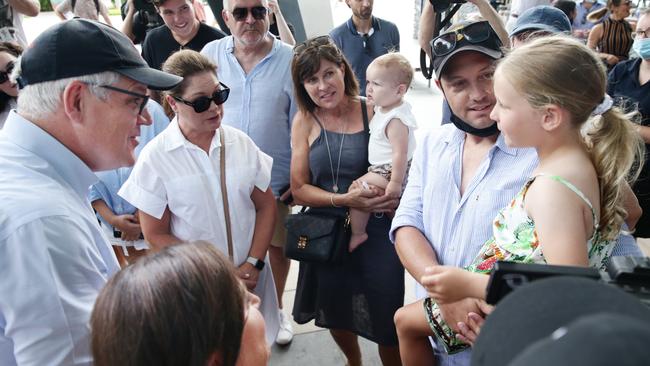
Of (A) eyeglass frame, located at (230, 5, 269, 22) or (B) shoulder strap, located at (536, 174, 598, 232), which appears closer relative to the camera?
(B) shoulder strap, located at (536, 174, 598, 232)

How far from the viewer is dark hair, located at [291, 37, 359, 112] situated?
7.53ft

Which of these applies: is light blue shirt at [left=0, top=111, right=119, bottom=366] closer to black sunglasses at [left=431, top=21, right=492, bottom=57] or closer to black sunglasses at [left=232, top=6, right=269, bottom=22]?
black sunglasses at [left=431, top=21, right=492, bottom=57]

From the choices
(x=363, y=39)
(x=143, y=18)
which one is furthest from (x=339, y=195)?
(x=143, y=18)

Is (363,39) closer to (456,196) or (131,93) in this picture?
(456,196)

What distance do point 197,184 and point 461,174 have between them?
3.81 feet

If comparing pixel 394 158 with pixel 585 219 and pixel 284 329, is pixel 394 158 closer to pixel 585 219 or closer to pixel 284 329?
pixel 585 219

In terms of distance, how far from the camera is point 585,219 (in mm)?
1155

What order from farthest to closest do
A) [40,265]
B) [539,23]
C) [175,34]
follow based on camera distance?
[175,34] < [539,23] < [40,265]

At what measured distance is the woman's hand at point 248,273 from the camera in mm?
2125

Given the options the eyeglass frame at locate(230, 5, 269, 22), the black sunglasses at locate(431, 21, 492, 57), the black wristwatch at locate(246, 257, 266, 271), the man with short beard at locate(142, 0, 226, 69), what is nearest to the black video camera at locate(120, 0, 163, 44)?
the man with short beard at locate(142, 0, 226, 69)

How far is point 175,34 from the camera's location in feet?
11.1

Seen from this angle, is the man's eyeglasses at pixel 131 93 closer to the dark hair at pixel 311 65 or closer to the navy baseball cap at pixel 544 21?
the dark hair at pixel 311 65

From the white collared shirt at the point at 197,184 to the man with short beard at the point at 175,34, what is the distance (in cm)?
154

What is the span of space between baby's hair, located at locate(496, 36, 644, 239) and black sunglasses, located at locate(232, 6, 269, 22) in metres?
1.93
